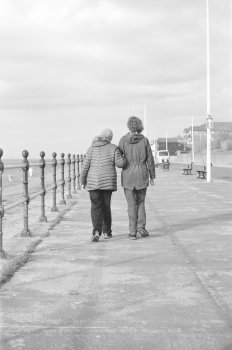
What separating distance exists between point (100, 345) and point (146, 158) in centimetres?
505

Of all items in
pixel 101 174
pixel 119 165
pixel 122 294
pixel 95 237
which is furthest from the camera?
pixel 101 174

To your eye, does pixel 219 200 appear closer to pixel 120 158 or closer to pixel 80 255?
pixel 120 158

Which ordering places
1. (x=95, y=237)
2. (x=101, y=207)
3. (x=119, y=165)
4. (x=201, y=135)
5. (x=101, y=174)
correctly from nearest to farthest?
(x=95, y=237)
(x=119, y=165)
(x=101, y=174)
(x=101, y=207)
(x=201, y=135)

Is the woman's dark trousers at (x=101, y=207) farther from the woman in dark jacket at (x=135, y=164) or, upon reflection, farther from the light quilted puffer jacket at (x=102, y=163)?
the woman in dark jacket at (x=135, y=164)

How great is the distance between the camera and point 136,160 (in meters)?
8.45

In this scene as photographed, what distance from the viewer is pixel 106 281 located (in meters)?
5.48

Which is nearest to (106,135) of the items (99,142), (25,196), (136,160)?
(99,142)

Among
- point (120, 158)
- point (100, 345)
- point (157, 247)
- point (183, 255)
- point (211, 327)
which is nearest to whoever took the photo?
point (100, 345)

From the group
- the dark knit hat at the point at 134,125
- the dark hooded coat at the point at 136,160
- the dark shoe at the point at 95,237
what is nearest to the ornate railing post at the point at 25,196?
the dark shoe at the point at 95,237

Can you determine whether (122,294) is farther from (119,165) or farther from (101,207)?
(101,207)

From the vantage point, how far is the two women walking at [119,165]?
839 centimetres

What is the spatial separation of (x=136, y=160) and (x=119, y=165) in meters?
0.31

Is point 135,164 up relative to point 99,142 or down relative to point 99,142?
down

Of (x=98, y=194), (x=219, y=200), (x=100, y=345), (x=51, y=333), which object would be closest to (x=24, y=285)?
(x=51, y=333)
